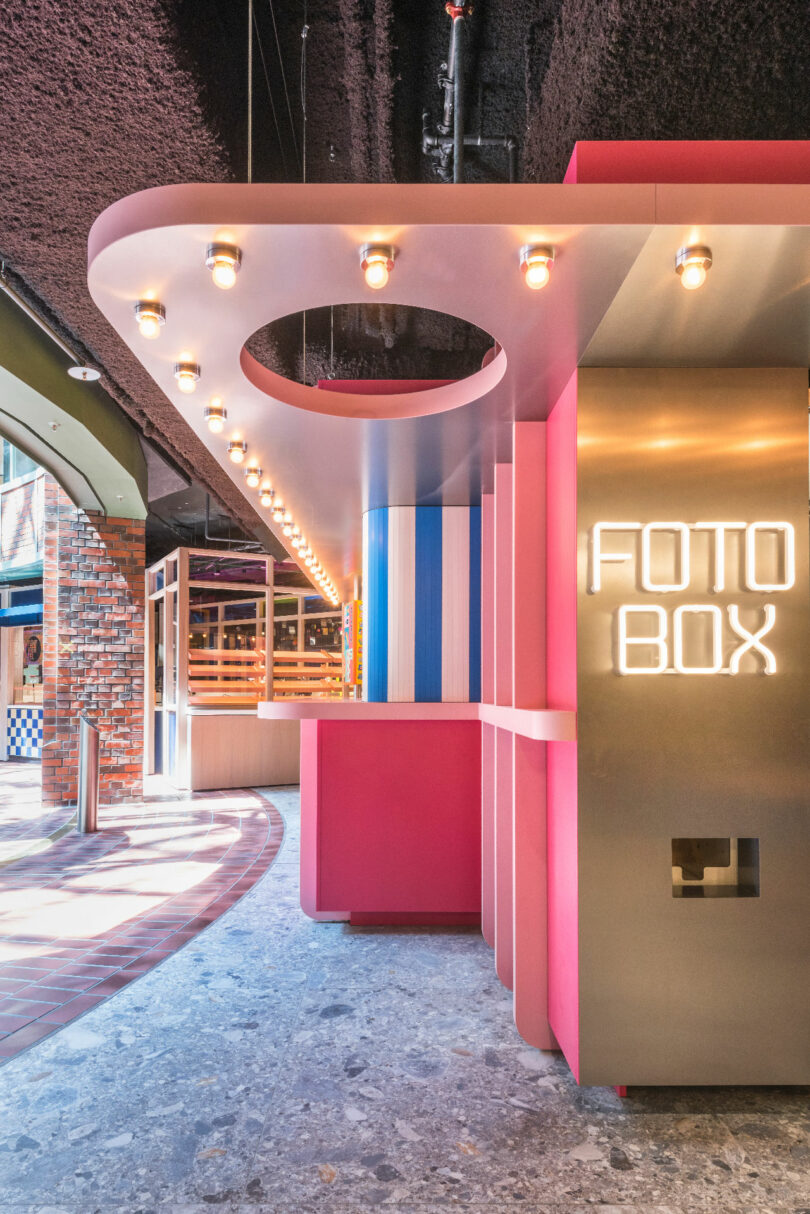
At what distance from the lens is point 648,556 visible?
2533mm

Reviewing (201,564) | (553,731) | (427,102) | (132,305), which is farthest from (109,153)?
(201,564)

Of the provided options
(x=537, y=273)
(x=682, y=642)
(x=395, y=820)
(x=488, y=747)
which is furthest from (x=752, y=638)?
(x=395, y=820)

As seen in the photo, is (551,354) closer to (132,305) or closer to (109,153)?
(132,305)

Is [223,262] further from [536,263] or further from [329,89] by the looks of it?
[329,89]

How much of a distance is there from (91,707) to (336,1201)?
640cm

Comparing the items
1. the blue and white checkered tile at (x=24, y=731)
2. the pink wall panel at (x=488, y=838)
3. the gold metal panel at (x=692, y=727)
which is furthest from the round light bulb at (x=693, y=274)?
the blue and white checkered tile at (x=24, y=731)

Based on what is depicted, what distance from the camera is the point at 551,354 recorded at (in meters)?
2.46

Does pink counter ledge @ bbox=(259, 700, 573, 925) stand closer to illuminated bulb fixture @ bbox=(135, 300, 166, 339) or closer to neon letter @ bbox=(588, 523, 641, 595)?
neon letter @ bbox=(588, 523, 641, 595)

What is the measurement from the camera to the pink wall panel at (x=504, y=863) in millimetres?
3314

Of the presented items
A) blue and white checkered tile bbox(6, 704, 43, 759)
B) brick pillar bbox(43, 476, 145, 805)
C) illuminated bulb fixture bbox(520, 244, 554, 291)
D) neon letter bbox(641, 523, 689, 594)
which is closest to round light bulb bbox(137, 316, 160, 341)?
illuminated bulb fixture bbox(520, 244, 554, 291)

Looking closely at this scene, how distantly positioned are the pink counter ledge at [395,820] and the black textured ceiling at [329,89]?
2505 mm

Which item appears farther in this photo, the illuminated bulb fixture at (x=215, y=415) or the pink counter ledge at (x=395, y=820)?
the pink counter ledge at (x=395, y=820)

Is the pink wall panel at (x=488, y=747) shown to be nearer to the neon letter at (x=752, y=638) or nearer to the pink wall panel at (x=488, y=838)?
the pink wall panel at (x=488, y=838)

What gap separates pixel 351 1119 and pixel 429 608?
2.65 meters
